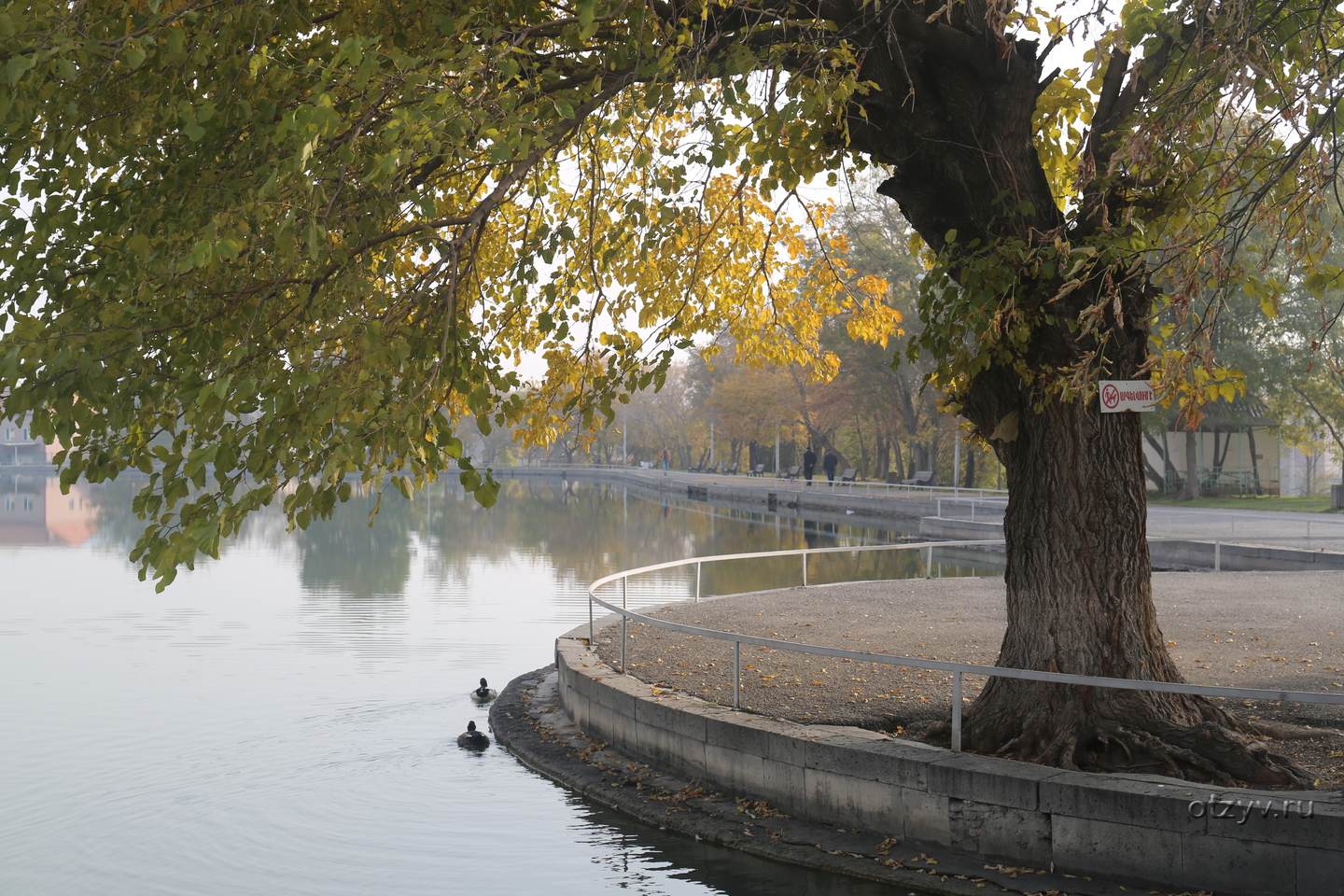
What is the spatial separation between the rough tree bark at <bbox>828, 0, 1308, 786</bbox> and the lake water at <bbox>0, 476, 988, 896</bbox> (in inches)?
78.5

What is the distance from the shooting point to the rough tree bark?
7.62 meters

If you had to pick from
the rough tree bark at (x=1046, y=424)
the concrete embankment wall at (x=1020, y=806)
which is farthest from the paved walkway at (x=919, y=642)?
the rough tree bark at (x=1046, y=424)

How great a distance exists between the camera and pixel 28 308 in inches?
221

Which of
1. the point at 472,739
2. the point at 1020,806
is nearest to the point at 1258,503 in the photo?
the point at 472,739

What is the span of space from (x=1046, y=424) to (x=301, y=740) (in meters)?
7.79

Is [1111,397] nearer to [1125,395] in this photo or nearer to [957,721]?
[1125,395]

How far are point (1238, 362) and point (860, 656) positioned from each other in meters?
35.8

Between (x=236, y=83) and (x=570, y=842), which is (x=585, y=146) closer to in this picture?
(x=236, y=83)

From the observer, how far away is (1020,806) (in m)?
6.78

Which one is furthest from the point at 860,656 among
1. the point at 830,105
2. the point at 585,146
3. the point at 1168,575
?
the point at 1168,575

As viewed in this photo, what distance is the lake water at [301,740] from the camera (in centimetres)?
794

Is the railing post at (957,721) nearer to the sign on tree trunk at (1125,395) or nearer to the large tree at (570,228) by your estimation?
the large tree at (570,228)

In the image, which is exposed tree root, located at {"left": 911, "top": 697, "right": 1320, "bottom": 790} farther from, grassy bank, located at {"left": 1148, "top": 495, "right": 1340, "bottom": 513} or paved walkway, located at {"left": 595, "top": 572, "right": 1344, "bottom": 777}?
grassy bank, located at {"left": 1148, "top": 495, "right": 1340, "bottom": 513}

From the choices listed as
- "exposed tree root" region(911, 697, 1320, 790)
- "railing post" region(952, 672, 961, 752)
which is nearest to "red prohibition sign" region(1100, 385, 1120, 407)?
"exposed tree root" region(911, 697, 1320, 790)
